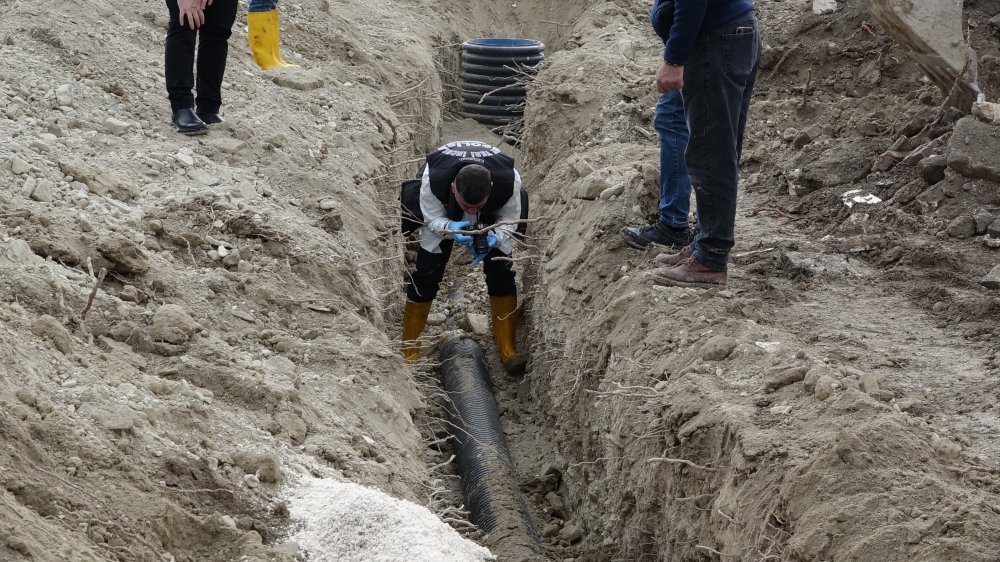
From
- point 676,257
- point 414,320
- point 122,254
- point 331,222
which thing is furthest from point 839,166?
point 122,254

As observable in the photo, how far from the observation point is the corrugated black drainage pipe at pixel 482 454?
486cm

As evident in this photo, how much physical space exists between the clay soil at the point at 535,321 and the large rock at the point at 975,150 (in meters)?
0.03

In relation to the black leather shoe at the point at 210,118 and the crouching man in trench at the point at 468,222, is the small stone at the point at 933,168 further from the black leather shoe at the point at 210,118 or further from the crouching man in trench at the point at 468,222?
the black leather shoe at the point at 210,118

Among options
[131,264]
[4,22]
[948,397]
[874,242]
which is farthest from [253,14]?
[948,397]

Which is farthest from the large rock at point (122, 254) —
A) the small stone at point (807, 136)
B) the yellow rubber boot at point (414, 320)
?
the small stone at point (807, 136)

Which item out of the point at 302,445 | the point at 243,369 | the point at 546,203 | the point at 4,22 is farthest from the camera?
the point at 546,203

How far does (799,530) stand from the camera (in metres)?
3.09

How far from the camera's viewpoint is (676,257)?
194 inches

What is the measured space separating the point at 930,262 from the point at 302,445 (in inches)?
120

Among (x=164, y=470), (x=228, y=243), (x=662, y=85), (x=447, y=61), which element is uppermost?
(x=662, y=85)

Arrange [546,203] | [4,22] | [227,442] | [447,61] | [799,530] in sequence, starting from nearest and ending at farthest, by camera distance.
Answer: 1. [799,530]
2. [227,442]
3. [4,22]
4. [546,203]
5. [447,61]

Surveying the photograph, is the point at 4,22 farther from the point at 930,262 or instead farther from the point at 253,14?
the point at 930,262

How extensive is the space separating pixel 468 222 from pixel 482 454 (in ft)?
4.85

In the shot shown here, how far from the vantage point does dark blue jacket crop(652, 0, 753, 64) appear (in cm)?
399
